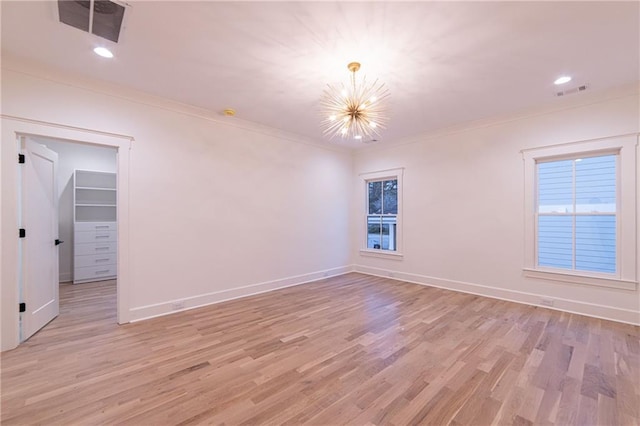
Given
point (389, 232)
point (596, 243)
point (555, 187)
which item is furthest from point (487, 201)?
point (389, 232)

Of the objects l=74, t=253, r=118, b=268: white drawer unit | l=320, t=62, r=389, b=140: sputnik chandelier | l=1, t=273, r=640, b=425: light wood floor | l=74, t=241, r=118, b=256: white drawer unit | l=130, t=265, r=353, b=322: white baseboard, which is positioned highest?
l=320, t=62, r=389, b=140: sputnik chandelier

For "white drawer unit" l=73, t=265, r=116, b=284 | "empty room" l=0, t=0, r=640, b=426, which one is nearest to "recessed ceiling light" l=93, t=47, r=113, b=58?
"empty room" l=0, t=0, r=640, b=426

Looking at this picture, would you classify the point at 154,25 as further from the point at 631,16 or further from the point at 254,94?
the point at 631,16

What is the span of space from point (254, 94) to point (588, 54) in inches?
139

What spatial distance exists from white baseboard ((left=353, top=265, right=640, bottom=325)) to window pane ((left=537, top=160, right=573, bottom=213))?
126 cm

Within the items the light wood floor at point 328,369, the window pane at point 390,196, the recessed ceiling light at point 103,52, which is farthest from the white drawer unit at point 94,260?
the window pane at point 390,196

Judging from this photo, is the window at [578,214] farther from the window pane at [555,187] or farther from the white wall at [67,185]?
the white wall at [67,185]

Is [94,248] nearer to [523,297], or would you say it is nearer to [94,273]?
[94,273]

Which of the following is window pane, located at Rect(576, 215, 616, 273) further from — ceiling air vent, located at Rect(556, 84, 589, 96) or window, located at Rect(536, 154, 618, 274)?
ceiling air vent, located at Rect(556, 84, 589, 96)

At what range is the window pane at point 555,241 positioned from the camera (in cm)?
376

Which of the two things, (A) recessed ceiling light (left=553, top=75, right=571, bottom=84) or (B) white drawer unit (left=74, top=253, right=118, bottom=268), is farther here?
(B) white drawer unit (left=74, top=253, right=118, bottom=268)

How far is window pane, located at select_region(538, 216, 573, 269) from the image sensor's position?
3.76 metres

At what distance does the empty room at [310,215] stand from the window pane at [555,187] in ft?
0.07

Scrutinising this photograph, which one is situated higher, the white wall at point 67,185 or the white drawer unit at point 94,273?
the white wall at point 67,185
